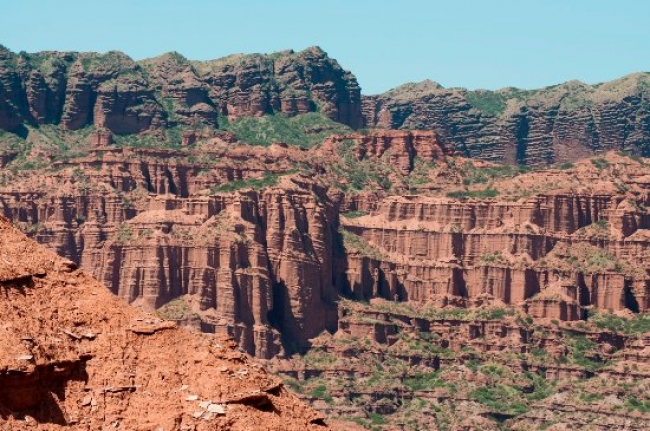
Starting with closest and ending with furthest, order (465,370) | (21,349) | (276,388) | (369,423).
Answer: (21,349)
(276,388)
(369,423)
(465,370)

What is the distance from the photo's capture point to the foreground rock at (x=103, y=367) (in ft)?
112

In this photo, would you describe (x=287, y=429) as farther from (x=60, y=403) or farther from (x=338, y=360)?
(x=338, y=360)

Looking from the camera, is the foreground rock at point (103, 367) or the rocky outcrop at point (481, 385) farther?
the rocky outcrop at point (481, 385)

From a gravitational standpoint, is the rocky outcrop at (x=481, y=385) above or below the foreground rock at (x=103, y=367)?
below

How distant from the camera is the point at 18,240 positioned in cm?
3691

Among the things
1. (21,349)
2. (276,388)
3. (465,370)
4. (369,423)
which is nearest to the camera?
(21,349)

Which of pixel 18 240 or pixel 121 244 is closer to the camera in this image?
pixel 18 240

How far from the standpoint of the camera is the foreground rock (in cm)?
3425

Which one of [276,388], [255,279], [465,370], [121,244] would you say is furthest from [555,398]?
[276,388]

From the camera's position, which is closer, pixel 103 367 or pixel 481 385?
pixel 103 367

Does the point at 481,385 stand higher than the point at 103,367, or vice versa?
the point at 103,367

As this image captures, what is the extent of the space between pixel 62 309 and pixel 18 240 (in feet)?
5.87

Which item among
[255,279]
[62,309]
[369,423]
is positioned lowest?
[369,423]

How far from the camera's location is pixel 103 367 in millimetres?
35469
